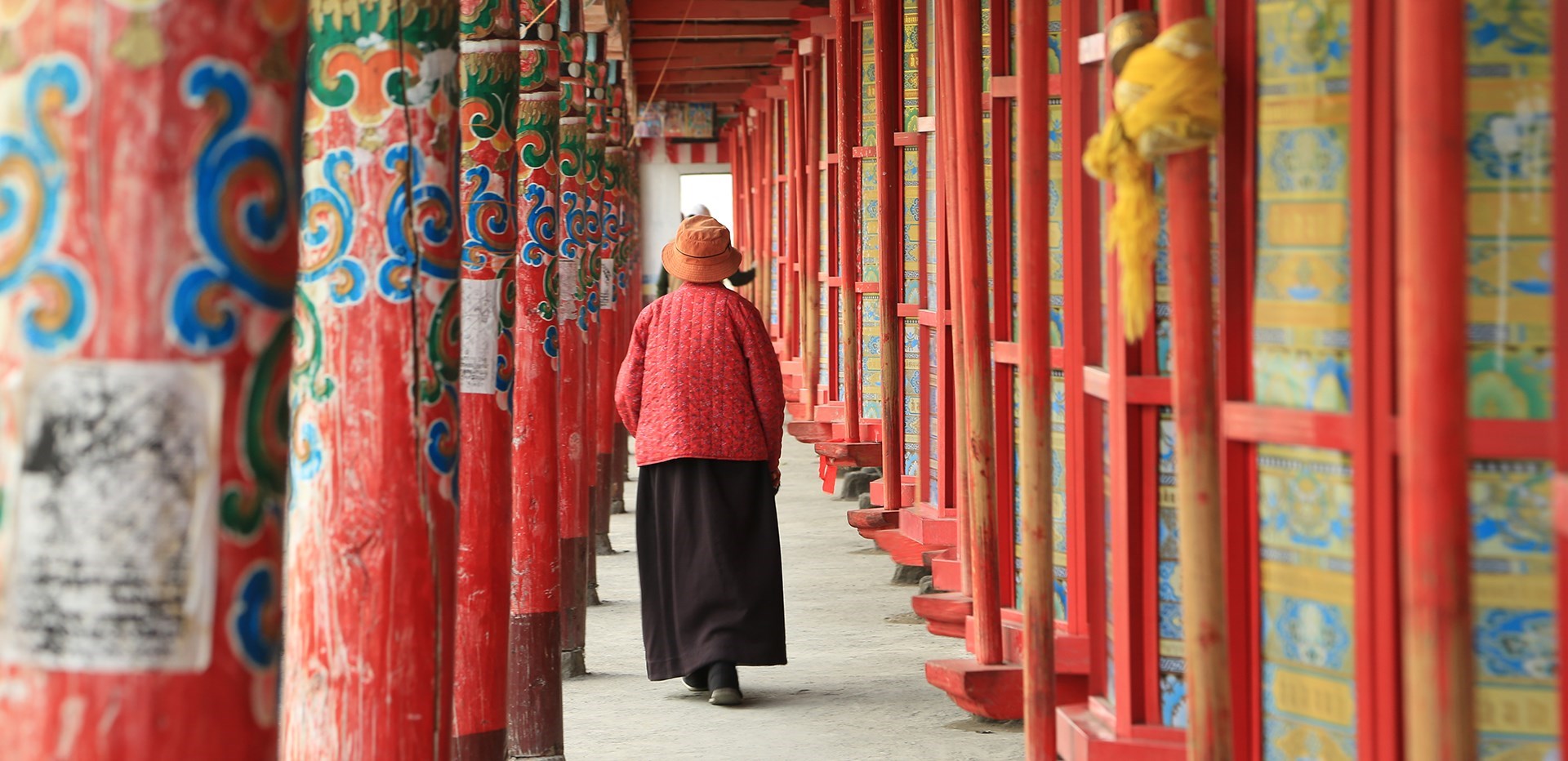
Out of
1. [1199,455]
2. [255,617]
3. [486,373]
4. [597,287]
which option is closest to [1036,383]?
[1199,455]

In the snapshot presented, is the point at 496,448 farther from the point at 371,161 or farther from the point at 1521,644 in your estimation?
the point at 1521,644

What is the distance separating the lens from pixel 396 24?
8.38 feet

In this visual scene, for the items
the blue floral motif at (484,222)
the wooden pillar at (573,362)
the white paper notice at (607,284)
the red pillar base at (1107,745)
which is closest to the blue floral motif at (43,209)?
the red pillar base at (1107,745)

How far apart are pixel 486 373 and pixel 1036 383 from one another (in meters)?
1.15

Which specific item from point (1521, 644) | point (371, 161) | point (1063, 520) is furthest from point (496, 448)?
point (1521, 644)

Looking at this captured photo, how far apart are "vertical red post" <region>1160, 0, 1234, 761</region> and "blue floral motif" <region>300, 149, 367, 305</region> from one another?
1.17 meters

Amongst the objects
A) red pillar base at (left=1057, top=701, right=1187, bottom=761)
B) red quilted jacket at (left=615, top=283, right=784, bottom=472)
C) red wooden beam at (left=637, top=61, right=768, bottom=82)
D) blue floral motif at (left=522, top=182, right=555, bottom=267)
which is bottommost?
red pillar base at (left=1057, top=701, right=1187, bottom=761)

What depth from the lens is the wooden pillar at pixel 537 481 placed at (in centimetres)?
483

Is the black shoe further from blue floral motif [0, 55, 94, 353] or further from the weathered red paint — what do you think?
blue floral motif [0, 55, 94, 353]

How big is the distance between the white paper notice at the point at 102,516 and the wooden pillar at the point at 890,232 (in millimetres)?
5878

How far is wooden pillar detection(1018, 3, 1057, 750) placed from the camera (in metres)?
3.32

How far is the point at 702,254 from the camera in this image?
5.58m

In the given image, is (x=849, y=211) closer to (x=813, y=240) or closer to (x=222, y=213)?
(x=813, y=240)

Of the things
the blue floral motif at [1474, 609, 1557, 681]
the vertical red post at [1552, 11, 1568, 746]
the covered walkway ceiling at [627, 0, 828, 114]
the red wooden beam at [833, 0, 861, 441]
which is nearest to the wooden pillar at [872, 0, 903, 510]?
the red wooden beam at [833, 0, 861, 441]
